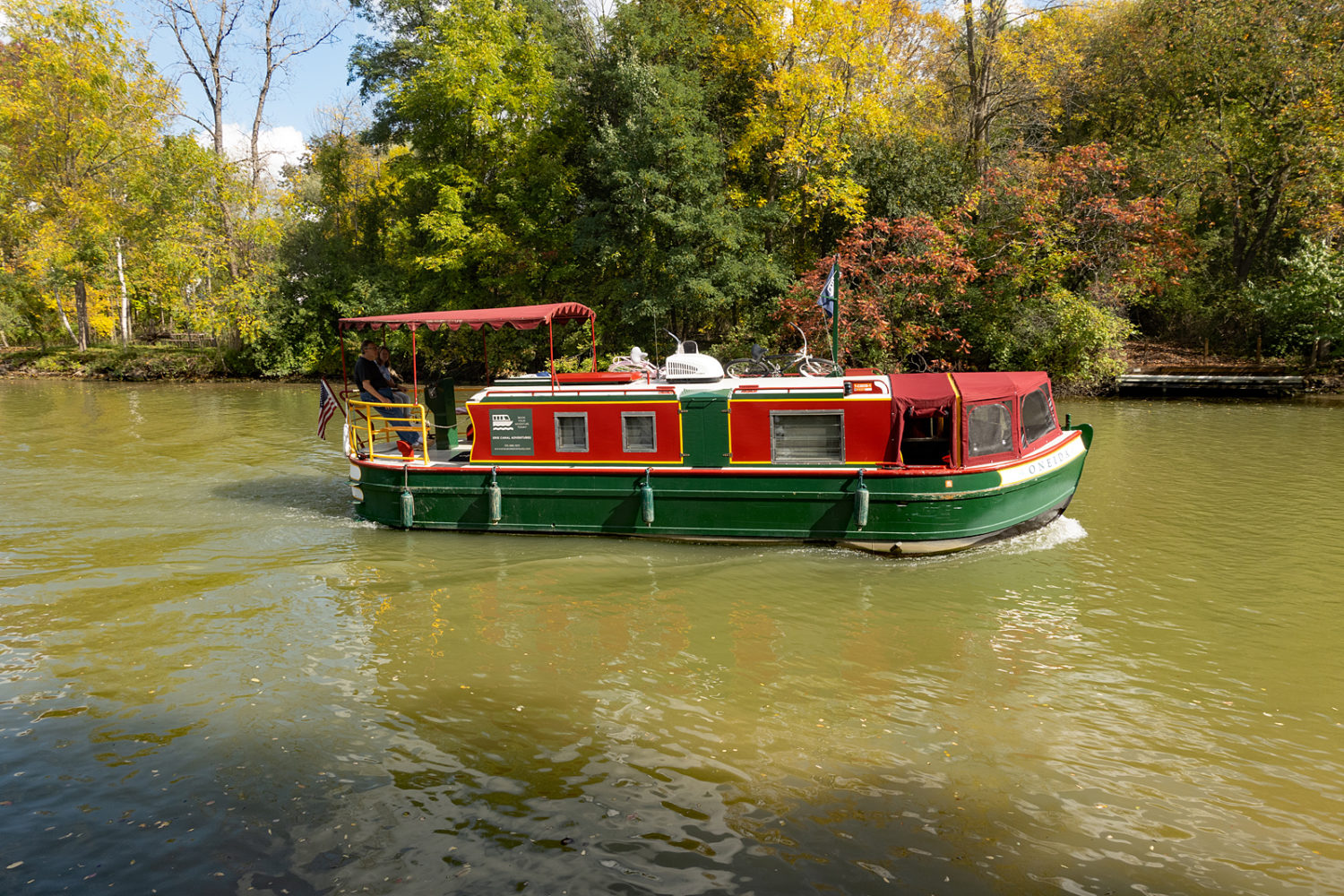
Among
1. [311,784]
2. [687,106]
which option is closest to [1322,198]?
[687,106]

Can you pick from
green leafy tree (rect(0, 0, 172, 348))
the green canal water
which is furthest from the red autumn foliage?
green leafy tree (rect(0, 0, 172, 348))

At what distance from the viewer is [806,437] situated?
11.1m

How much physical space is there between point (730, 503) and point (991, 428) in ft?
11.8

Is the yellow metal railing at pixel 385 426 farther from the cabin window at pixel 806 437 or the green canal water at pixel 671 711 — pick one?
the cabin window at pixel 806 437

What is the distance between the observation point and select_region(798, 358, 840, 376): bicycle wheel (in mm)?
12336

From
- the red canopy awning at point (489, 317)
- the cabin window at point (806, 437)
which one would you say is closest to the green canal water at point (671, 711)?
the cabin window at point (806, 437)

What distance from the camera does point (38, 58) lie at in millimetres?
37656

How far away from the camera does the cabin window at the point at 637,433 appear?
456 inches

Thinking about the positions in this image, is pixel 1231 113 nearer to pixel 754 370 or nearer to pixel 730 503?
pixel 754 370

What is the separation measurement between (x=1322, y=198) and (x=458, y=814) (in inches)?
1275

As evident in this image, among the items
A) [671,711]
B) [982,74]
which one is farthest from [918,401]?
[982,74]

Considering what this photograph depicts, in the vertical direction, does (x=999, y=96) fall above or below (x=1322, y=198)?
above

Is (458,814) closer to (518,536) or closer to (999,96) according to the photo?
(518,536)

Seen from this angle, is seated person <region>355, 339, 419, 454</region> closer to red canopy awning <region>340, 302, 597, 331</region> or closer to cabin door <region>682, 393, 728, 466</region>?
red canopy awning <region>340, 302, 597, 331</region>
